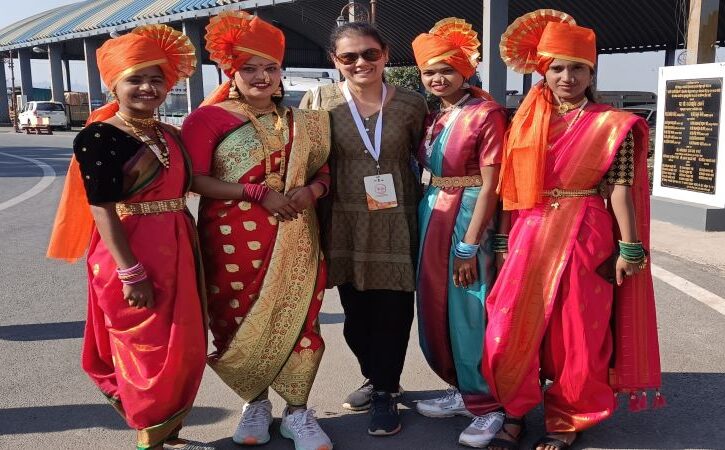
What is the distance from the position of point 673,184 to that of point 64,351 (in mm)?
6977

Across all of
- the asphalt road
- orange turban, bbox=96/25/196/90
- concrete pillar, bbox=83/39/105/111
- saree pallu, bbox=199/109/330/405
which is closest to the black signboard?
the asphalt road

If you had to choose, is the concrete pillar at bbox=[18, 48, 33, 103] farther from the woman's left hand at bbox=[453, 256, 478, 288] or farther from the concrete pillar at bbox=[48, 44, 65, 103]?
the woman's left hand at bbox=[453, 256, 478, 288]

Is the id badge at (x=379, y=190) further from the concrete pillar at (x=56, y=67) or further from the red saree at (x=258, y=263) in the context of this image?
the concrete pillar at (x=56, y=67)

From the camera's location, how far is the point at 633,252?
2.63 m

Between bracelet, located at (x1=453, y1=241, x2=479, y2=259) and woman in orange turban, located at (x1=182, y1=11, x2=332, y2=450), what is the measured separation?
0.63 meters

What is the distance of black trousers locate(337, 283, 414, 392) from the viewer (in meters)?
3.10

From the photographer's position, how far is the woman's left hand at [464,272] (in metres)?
2.85

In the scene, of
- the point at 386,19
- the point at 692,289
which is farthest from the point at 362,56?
the point at 386,19

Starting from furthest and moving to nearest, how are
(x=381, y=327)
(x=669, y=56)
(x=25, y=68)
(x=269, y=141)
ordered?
(x=25, y=68), (x=669, y=56), (x=381, y=327), (x=269, y=141)

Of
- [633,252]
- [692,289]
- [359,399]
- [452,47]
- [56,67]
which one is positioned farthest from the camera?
[56,67]

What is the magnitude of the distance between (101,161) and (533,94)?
67.0 inches

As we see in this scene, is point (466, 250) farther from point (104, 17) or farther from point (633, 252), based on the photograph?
point (104, 17)

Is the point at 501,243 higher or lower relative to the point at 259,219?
lower

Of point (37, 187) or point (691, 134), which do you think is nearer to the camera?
point (691, 134)
